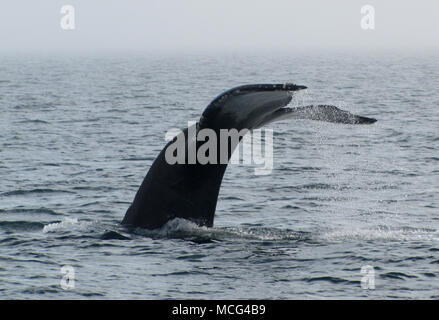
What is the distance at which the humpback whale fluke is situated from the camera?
10102 mm

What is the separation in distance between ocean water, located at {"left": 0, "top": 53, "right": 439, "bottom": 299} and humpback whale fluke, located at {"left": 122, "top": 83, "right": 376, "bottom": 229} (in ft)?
1.19

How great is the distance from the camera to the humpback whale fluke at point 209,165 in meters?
10.1

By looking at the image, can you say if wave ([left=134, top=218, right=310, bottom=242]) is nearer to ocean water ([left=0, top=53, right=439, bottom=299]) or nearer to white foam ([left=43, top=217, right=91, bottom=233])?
ocean water ([left=0, top=53, right=439, bottom=299])

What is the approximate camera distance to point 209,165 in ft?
35.0

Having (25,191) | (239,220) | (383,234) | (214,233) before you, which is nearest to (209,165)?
(214,233)

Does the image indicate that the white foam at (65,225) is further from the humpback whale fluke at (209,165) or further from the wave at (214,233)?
the humpback whale fluke at (209,165)

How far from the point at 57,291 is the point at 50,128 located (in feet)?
69.8

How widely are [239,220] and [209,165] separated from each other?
4505 millimetres

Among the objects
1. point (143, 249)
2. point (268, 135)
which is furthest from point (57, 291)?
point (268, 135)

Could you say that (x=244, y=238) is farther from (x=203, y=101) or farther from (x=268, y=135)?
(x=203, y=101)

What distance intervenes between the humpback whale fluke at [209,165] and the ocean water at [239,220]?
1.19 ft

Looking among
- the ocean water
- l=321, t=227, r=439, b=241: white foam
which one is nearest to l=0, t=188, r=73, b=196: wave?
the ocean water

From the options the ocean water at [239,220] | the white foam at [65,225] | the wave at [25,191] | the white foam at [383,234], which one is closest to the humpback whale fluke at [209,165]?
the ocean water at [239,220]

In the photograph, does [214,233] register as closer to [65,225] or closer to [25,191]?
[65,225]
